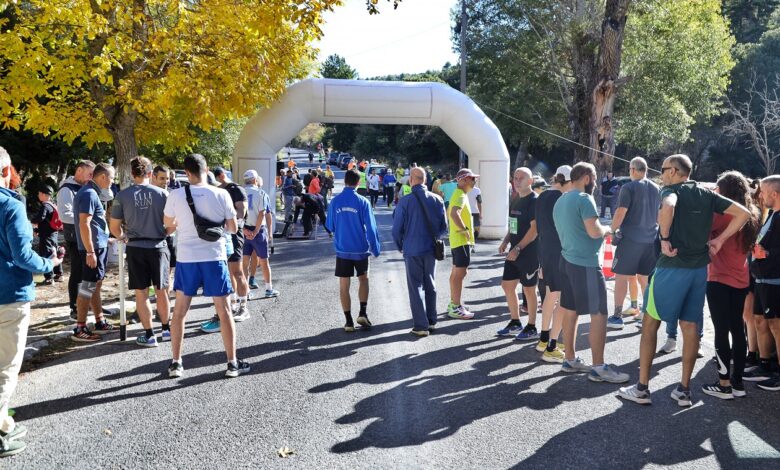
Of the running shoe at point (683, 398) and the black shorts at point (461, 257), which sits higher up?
the black shorts at point (461, 257)

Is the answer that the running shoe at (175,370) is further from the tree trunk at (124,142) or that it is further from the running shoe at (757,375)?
the tree trunk at (124,142)

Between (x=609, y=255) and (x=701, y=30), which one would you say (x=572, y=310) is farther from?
(x=701, y=30)

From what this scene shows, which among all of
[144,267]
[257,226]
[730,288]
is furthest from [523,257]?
[144,267]

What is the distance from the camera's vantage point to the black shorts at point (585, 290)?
5457 mm

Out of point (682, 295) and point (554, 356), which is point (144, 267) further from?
point (682, 295)

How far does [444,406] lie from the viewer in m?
5.02

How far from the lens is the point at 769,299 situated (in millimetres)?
5234

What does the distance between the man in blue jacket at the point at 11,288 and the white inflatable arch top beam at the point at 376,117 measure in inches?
433

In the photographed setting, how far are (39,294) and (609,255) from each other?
29.1 feet

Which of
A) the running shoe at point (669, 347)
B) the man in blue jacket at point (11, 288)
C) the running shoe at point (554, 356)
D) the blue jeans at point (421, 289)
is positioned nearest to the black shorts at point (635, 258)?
the running shoe at point (669, 347)

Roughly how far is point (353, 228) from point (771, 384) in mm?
4335

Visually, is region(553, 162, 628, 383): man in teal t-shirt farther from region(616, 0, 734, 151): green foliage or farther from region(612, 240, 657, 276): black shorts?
region(616, 0, 734, 151): green foliage

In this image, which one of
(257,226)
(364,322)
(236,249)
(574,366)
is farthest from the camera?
(257,226)

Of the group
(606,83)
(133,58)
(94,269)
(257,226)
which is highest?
(606,83)
